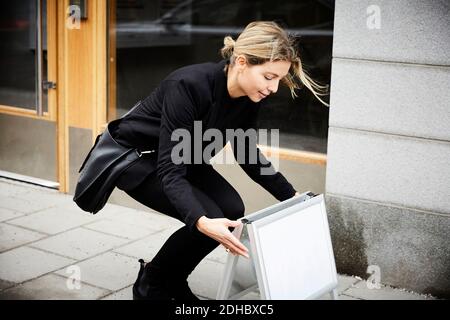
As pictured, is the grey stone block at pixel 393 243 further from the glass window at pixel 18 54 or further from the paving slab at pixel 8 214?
the glass window at pixel 18 54

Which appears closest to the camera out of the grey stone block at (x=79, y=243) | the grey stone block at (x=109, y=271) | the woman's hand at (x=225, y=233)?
the woman's hand at (x=225, y=233)

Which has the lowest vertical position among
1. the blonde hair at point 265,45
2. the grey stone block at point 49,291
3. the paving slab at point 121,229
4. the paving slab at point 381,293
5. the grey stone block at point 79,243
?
the paving slab at point 381,293

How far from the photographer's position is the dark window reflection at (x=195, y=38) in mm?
6230

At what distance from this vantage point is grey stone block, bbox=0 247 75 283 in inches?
201

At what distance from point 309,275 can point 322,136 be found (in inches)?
89.5

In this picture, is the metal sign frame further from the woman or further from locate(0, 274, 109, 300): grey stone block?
locate(0, 274, 109, 300): grey stone block

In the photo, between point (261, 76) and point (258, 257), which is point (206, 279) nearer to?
point (258, 257)

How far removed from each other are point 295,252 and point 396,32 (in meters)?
1.76

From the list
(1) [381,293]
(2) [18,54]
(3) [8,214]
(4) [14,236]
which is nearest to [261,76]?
(1) [381,293]

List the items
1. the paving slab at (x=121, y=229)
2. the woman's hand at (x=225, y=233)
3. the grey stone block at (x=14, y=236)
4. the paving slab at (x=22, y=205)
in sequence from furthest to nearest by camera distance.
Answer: the paving slab at (x=22, y=205), the paving slab at (x=121, y=229), the grey stone block at (x=14, y=236), the woman's hand at (x=225, y=233)

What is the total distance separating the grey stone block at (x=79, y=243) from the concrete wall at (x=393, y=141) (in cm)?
167

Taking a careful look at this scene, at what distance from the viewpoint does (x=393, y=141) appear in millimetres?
4953

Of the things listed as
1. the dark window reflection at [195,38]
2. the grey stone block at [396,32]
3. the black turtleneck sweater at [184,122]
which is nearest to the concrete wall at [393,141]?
the grey stone block at [396,32]

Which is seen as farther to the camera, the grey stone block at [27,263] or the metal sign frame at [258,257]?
the grey stone block at [27,263]
